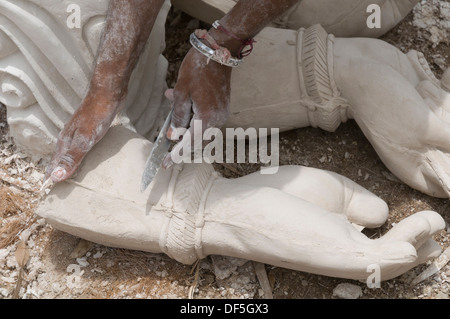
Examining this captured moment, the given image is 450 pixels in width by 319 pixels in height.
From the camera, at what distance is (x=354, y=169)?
7.64 ft

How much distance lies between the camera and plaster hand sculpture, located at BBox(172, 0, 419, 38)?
2.29 m

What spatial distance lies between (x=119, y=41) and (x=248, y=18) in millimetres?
410

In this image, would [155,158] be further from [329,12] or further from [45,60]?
[329,12]

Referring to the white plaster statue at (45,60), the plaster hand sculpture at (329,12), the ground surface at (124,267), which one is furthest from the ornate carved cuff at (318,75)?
the white plaster statue at (45,60)

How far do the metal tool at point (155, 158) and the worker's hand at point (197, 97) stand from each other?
3 centimetres

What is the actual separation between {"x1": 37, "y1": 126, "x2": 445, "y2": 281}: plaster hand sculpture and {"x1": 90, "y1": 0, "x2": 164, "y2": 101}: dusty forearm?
16 cm

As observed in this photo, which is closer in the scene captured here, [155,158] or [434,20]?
[155,158]

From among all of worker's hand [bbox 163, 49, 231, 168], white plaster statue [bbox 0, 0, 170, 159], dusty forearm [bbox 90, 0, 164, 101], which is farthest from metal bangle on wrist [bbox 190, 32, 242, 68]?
white plaster statue [bbox 0, 0, 170, 159]

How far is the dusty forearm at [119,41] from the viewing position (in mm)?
1859

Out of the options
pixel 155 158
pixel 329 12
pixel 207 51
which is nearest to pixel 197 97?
pixel 207 51

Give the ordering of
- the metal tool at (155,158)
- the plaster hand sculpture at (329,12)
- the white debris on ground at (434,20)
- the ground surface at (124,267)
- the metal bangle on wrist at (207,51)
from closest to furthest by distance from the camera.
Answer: the metal bangle on wrist at (207,51) → the metal tool at (155,158) → the ground surface at (124,267) → the plaster hand sculpture at (329,12) → the white debris on ground at (434,20)

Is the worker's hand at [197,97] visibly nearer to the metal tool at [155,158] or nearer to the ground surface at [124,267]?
the metal tool at [155,158]

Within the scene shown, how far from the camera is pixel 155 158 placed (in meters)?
1.85

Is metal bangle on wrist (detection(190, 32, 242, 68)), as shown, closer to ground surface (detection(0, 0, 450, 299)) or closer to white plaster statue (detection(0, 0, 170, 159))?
white plaster statue (detection(0, 0, 170, 159))
